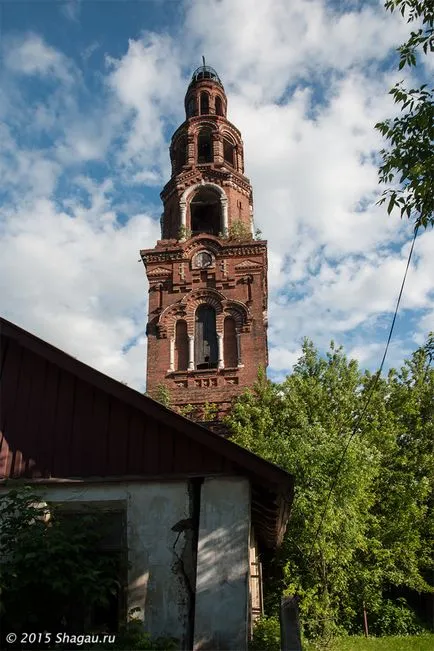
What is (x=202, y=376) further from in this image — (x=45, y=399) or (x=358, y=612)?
(x=45, y=399)

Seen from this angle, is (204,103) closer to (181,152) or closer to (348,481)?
(181,152)

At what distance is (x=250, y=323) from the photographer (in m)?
24.2

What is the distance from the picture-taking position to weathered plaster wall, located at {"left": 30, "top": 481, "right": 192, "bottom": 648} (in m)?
8.01

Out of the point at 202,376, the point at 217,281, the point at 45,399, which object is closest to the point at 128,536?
the point at 45,399

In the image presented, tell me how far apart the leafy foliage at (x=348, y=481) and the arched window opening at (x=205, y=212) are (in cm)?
873

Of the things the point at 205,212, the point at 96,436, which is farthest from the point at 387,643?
the point at 205,212

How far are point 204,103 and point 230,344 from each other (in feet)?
53.0

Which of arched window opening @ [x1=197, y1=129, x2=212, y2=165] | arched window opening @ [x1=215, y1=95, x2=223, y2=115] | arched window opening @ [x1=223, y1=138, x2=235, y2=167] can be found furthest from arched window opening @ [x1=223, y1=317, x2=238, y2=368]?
arched window opening @ [x1=215, y1=95, x2=223, y2=115]

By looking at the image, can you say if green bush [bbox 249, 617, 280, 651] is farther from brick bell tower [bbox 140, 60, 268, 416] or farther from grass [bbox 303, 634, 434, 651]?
brick bell tower [bbox 140, 60, 268, 416]

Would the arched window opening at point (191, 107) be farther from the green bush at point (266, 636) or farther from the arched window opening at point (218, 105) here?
the green bush at point (266, 636)

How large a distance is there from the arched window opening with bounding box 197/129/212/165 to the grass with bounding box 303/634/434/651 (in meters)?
23.0

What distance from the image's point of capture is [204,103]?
33375 mm
